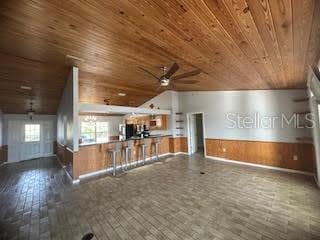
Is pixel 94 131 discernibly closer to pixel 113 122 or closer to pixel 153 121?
pixel 113 122

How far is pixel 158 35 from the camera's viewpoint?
7.23 ft

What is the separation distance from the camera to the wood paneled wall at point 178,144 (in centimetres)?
743

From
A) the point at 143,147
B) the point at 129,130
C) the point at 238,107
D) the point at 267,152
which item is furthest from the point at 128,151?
the point at 267,152

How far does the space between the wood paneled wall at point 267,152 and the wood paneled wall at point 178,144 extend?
1245 mm

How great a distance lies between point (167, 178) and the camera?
4.25m

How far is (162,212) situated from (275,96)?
4723 mm

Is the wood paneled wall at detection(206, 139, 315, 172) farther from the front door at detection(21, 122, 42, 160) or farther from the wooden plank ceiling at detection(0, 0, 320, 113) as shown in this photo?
the front door at detection(21, 122, 42, 160)

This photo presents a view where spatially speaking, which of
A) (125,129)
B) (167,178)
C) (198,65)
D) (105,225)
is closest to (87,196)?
(105,225)

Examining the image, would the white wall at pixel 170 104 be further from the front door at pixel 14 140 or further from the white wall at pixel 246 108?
the front door at pixel 14 140

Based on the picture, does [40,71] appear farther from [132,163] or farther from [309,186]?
[309,186]

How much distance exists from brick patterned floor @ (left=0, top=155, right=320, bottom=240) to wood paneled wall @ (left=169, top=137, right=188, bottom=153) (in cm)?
292

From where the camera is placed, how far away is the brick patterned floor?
2.12 metres

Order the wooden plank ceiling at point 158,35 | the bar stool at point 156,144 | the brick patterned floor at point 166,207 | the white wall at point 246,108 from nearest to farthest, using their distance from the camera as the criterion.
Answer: the wooden plank ceiling at point 158,35 < the brick patterned floor at point 166,207 < the white wall at point 246,108 < the bar stool at point 156,144

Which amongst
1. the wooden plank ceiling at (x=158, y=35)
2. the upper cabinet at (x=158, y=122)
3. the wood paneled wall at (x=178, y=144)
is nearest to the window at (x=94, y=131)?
the upper cabinet at (x=158, y=122)
